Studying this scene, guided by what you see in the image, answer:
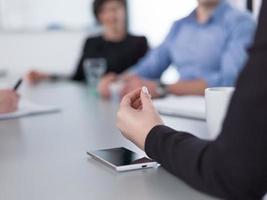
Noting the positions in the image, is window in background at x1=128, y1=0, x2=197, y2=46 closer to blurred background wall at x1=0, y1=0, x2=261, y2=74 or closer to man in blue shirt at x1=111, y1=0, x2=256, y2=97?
blurred background wall at x1=0, y1=0, x2=261, y2=74

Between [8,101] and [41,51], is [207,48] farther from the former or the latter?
[41,51]

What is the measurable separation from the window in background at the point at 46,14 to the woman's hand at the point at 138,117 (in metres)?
3.43

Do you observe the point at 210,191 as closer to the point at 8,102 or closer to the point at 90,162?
the point at 90,162

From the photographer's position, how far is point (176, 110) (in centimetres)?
143

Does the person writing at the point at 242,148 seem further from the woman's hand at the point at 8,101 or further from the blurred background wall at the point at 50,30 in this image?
the blurred background wall at the point at 50,30

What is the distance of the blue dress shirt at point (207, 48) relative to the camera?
1.96 meters

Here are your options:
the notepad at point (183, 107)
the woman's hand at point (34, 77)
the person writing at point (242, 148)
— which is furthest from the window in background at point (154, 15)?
the person writing at point (242, 148)

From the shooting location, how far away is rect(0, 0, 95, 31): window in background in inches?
169

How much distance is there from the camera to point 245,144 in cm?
59

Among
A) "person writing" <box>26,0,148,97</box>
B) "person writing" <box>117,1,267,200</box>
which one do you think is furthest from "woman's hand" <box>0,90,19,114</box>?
"person writing" <box>26,0,148,97</box>

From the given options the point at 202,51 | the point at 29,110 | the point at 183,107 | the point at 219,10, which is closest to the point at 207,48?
the point at 202,51

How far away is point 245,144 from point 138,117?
0.30 meters

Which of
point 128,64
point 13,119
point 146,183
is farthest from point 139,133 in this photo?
point 128,64

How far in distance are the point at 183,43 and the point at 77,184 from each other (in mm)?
1583
